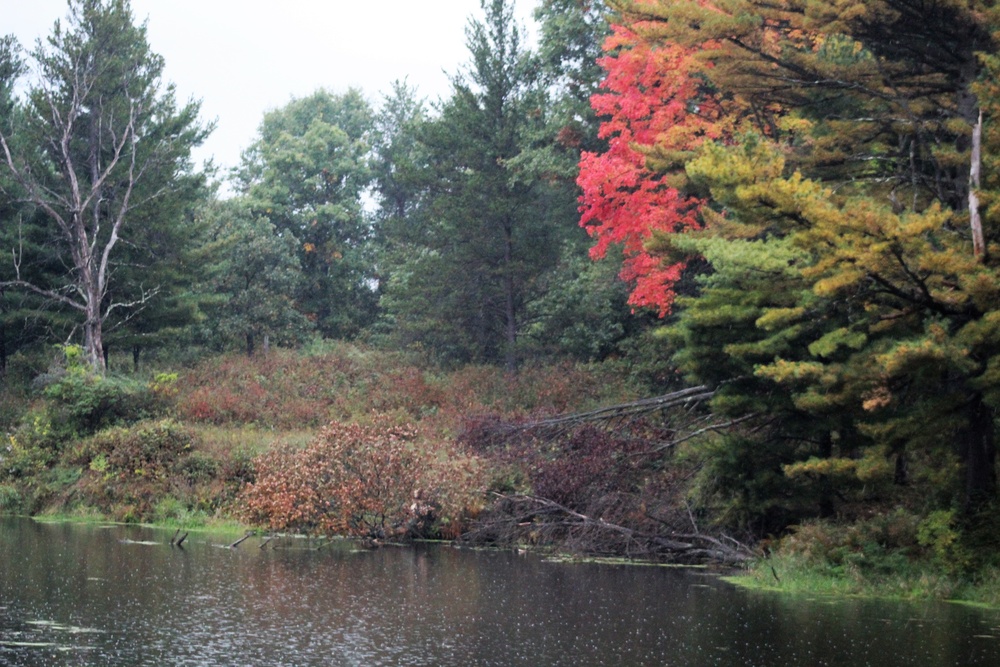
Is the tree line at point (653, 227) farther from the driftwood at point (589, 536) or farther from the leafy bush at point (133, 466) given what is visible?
the leafy bush at point (133, 466)

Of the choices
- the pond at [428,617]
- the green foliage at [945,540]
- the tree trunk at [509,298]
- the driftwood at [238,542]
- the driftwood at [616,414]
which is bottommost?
the pond at [428,617]

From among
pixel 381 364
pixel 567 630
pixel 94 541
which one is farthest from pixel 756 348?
pixel 381 364

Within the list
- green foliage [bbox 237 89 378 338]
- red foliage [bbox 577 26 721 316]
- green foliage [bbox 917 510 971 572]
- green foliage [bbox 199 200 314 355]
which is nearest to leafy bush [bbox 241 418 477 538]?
red foliage [bbox 577 26 721 316]

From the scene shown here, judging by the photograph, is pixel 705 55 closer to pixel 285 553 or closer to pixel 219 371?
pixel 285 553

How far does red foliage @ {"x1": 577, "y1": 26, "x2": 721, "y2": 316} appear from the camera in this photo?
25.4 metres

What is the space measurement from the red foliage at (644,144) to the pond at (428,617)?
383 inches

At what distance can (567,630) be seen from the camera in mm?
12031

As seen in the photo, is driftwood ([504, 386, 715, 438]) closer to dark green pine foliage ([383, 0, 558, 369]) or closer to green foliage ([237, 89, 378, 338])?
dark green pine foliage ([383, 0, 558, 369])

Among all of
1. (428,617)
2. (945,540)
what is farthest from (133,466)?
(945,540)

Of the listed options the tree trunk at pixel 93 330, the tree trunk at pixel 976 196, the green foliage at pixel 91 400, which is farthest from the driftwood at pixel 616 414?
the tree trunk at pixel 93 330

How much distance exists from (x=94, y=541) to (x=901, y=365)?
14.7m

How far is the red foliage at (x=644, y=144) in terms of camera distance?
2544cm

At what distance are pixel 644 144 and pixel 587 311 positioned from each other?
956 centimetres

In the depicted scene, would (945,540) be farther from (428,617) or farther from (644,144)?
(644,144)
